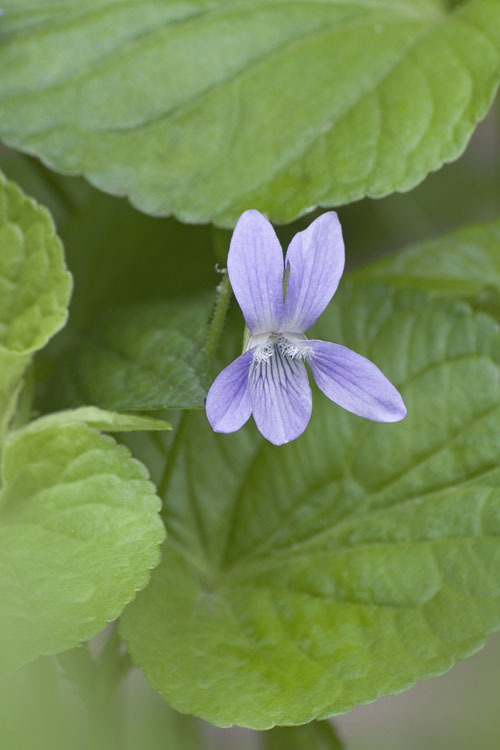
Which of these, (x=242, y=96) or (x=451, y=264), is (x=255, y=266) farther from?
(x=451, y=264)

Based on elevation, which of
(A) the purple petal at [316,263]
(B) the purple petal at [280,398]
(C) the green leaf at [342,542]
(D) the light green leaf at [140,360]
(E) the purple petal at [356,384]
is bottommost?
(C) the green leaf at [342,542]

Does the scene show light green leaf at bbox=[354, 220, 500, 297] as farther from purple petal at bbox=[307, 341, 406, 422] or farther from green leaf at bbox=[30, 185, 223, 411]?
purple petal at bbox=[307, 341, 406, 422]

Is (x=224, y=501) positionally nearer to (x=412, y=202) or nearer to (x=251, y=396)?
(x=251, y=396)

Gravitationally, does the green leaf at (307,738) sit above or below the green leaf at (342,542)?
below

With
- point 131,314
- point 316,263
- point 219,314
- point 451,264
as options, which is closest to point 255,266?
point 316,263

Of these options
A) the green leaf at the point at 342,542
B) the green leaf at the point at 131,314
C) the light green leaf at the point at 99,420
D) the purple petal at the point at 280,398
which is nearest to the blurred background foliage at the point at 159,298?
the green leaf at the point at 131,314

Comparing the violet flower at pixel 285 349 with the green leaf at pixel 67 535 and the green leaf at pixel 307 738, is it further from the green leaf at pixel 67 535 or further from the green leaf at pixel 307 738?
the green leaf at pixel 307 738

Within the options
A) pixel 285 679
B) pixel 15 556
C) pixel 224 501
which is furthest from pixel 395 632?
pixel 15 556

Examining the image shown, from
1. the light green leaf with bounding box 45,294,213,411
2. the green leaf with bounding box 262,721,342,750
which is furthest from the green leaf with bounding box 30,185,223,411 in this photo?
the green leaf with bounding box 262,721,342,750
